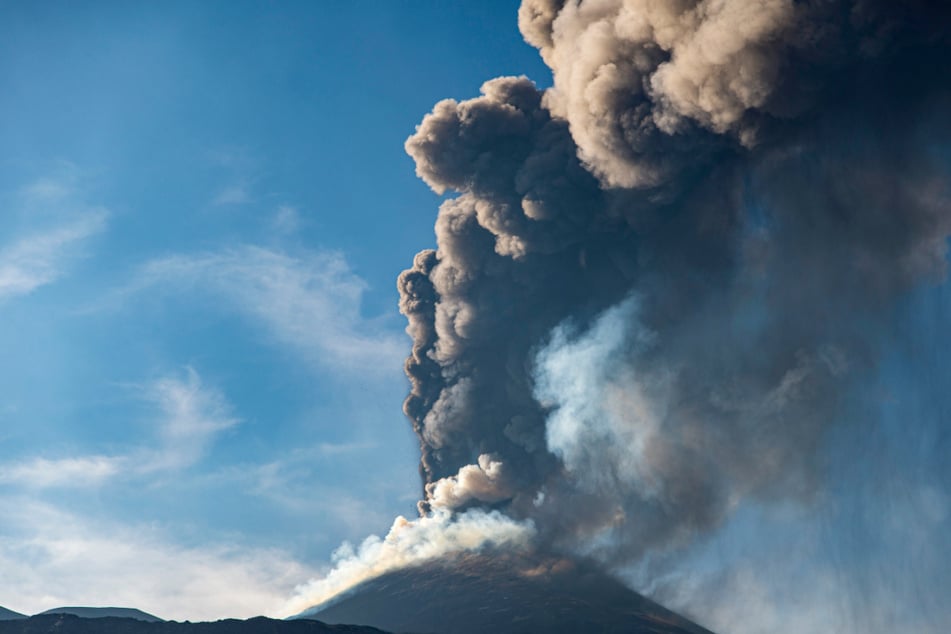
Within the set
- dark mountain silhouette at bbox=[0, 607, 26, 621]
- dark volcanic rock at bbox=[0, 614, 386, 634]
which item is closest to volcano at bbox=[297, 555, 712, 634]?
dark volcanic rock at bbox=[0, 614, 386, 634]

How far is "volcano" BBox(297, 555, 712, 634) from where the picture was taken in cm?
6234

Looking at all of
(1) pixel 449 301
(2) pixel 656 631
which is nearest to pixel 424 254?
(1) pixel 449 301

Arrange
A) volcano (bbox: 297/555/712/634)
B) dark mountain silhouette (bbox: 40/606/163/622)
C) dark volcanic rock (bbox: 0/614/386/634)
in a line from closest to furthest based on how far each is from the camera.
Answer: dark volcanic rock (bbox: 0/614/386/634) → volcano (bbox: 297/555/712/634) → dark mountain silhouette (bbox: 40/606/163/622)

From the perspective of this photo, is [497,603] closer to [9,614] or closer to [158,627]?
[158,627]

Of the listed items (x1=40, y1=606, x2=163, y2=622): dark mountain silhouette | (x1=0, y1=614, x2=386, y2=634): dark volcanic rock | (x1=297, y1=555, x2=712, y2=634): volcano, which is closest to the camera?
(x1=0, y1=614, x2=386, y2=634): dark volcanic rock

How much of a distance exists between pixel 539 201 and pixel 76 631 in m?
41.3

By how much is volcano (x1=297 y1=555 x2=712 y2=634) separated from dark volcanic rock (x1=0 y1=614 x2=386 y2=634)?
13.0 meters

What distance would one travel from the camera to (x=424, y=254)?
80.3 m

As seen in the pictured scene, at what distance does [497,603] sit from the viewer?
66.1 metres

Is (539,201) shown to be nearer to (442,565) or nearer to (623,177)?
(623,177)

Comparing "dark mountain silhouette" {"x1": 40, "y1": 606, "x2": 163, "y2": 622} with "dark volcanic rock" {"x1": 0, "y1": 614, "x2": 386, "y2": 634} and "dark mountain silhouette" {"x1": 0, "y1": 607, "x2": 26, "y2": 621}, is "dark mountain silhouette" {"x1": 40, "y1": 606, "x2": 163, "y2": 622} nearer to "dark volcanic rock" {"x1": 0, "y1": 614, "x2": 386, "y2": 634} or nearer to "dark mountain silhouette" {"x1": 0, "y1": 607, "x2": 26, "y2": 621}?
"dark mountain silhouette" {"x1": 0, "y1": 607, "x2": 26, "y2": 621}

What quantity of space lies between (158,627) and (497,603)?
2505 cm

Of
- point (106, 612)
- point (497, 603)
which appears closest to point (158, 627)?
point (497, 603)

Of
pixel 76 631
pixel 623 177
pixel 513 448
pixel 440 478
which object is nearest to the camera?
pixel 76 631
